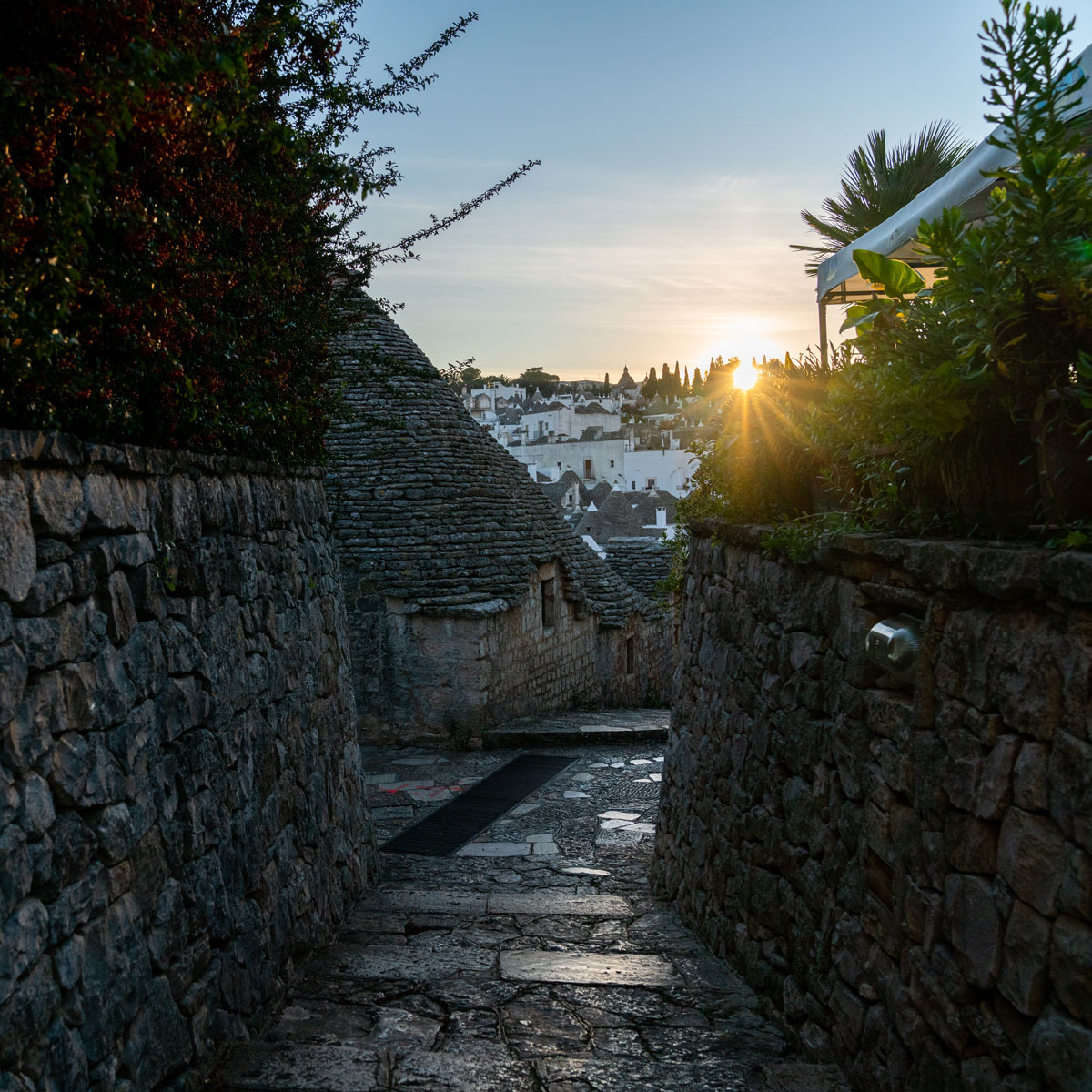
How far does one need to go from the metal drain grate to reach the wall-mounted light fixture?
20.2ft

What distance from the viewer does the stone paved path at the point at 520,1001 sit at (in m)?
3.46

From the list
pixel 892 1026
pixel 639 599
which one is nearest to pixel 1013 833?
pixel 892 1026

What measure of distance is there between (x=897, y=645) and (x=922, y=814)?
0.49 metres

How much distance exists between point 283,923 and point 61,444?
2.66 meters

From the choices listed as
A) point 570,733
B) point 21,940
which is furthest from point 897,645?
point 570,733

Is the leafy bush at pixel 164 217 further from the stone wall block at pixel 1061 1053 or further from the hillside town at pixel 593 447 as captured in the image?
the hillside town at pixel 593 447

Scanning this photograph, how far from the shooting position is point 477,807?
10234 millimetres

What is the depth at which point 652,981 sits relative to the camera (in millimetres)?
4680

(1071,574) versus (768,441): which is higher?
(768,441)

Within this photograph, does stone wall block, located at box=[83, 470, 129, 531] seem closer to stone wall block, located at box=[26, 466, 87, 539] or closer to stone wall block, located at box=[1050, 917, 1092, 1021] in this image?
stone wall block, located at box=[26, 466, 87, 539]

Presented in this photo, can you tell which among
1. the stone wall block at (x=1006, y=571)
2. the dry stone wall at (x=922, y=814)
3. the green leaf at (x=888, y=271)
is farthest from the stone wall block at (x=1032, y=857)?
the green leaf at (x=888, y=271)

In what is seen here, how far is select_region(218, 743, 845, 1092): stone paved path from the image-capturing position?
346cm

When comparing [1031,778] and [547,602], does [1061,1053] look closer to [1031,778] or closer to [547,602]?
[1031,778]

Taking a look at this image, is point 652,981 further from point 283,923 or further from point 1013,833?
point 1013,833
